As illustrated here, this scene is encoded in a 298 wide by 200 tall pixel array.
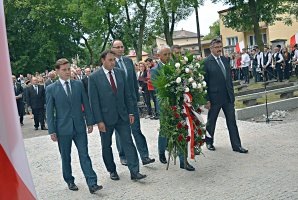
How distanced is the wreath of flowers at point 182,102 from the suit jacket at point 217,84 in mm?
972

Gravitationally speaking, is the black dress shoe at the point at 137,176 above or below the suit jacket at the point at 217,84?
below

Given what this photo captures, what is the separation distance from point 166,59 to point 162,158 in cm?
199

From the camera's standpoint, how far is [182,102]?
5.66 metres

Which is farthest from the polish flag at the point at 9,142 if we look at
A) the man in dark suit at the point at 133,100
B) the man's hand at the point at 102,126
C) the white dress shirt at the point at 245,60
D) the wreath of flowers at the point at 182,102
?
the white dress shirt at the point at 245,60

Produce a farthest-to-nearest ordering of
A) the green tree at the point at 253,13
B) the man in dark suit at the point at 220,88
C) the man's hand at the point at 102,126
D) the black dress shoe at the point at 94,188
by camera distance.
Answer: the green tree at the point at 253,13, the man in dark suit at the point at 220,88, the man's hand at the point at 102,126, the black dress shoe at the point at 94,188

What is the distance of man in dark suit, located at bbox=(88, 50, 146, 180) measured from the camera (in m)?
5.34

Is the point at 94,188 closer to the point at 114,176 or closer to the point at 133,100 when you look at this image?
the point at 114,176

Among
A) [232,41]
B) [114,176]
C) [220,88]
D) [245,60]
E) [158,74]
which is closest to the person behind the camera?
[114,176]

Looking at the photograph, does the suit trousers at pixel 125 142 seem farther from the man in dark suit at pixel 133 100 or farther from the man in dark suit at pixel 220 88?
the man in dark suit at pixel 220 88

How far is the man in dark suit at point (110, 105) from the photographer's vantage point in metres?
5.34

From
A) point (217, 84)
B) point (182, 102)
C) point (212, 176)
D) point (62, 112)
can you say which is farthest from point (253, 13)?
point (62, 112)

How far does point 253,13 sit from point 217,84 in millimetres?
17533

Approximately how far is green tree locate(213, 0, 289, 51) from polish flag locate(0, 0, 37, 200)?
22.6 m

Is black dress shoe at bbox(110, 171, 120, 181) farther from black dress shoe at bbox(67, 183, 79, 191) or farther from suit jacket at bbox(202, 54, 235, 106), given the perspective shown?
suit jacket at bbox(202, 54, 235, 106)
